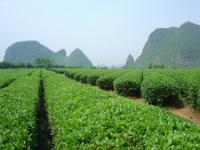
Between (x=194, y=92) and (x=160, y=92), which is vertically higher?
(x=194, y=92)

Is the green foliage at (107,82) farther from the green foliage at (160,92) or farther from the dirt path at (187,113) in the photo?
the dirt path at (187,113)

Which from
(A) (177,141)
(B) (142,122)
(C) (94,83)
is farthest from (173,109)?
(C) (94,83)

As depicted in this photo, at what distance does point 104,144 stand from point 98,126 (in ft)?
2.97

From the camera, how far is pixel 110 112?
750 centimetres

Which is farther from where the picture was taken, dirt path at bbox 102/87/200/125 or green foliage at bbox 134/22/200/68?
green foliage at bbox 134/22/200/68

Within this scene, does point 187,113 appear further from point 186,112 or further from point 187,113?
point 186,112

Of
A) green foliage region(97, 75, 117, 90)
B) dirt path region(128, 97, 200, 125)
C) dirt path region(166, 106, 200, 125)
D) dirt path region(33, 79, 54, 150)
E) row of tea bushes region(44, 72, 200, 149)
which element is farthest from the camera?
green foliage region(97, 75, 117, 90)

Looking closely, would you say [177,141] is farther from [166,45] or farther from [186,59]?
[166,45]

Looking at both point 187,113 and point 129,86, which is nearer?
point 187,113

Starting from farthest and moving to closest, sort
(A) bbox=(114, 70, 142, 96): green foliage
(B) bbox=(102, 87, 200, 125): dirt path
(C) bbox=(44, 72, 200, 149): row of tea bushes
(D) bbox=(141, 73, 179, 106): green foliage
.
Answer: (A) bbox=(114, 70, 142, 96): green foliage < (D) bbox=(141, 73, 179, 106): green foliage < (B) bbox=(102, 87, 200, 125): dirt path < (C) bbox=(44, 72, 200, 149): row of tea bushes

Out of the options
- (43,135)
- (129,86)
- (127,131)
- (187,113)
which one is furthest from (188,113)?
(127,131)

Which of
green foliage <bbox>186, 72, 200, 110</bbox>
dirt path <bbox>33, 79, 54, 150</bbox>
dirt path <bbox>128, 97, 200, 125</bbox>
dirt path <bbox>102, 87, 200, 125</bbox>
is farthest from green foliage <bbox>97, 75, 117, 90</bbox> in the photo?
green foliage <bbox>186, 72, 200, 110</bbox>

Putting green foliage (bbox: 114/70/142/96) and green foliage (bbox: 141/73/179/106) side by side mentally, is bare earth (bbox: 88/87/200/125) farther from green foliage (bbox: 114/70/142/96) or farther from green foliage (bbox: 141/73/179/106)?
green foliage (bbox: 114/70/142/96)

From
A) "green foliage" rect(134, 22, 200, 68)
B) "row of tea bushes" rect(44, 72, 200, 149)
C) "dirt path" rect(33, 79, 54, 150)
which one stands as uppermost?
"green foliage" rect(134, 22, 200, 68)
